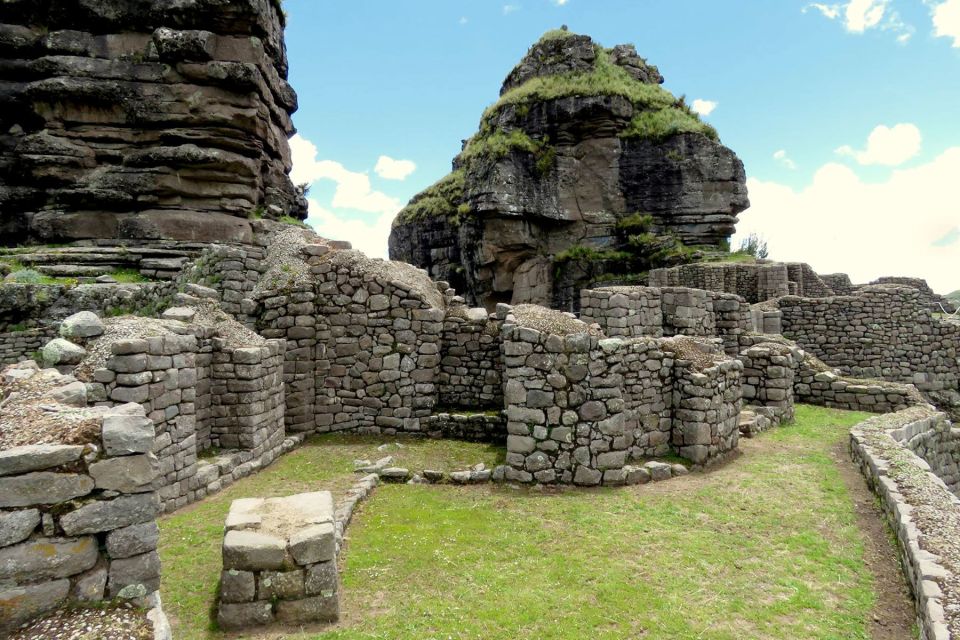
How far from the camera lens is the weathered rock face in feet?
73.3

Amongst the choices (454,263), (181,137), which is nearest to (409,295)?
(181,137)

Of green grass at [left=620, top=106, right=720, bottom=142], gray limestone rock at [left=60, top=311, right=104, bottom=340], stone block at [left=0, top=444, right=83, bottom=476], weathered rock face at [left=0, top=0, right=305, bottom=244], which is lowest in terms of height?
stone block at [left=0, top=444, right=83, bottom=476]

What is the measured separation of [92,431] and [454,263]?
48.0 metres

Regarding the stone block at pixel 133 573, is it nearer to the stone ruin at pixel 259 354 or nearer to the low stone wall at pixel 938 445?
the stone ruin at pixel 259 354

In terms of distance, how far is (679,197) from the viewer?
42469 mm

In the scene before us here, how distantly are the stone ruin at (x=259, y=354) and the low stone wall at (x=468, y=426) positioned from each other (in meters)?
0.06

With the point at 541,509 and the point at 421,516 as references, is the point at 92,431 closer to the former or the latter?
the point at 421,516

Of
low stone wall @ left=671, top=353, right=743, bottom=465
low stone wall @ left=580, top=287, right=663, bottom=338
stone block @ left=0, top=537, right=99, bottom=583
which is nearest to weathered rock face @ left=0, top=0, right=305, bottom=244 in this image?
low stone wall @ left=580, top=287, right=663, bottom=338

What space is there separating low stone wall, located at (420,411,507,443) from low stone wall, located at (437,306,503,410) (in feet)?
2.74

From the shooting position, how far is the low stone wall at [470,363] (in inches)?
592

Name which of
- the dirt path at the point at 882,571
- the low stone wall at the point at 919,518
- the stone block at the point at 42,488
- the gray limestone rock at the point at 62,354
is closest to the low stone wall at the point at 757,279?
the low stone wall at the point at 919,518

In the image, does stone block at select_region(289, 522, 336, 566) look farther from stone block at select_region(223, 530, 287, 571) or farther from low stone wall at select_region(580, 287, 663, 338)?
low stone wall at select_region(580, 287, 663, 338)

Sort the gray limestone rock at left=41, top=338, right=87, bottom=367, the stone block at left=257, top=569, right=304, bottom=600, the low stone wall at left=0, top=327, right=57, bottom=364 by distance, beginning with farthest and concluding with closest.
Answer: the low stone wall at left=0, top=327, right=57, bottom=364 < the gray limestone rock at left=41, top=338, right=87, bottom=367 < the stone block at left=257, top=569, right=304, bottom=600

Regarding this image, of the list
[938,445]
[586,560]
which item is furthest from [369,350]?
[938,445]
